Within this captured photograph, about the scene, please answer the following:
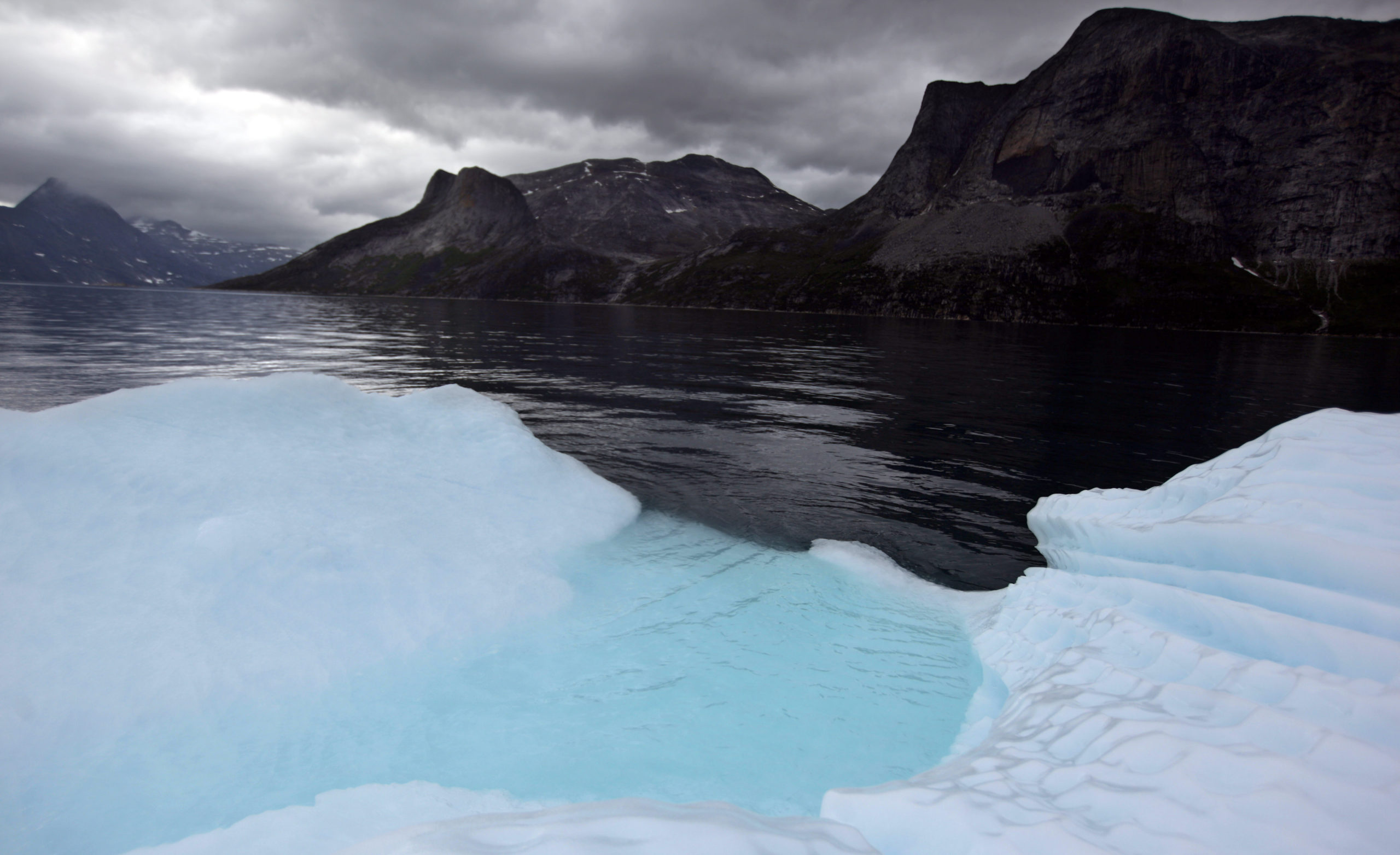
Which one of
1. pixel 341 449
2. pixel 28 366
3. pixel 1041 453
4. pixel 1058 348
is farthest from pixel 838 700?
pixel 1058 348

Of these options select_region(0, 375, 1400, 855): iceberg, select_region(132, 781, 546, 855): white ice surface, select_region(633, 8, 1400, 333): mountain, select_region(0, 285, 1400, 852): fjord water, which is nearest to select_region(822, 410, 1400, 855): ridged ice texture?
select_region(0, 375, 1400, 855): iceberg

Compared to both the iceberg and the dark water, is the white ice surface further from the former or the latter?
the dark water

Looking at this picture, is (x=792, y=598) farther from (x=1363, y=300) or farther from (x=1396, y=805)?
(x=1363, y=300)

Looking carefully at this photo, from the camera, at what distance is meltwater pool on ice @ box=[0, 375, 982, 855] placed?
5035mm

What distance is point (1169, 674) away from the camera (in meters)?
5.43

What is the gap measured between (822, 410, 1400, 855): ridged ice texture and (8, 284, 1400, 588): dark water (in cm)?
370

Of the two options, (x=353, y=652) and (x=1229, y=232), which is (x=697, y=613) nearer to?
(x=353, y=652)

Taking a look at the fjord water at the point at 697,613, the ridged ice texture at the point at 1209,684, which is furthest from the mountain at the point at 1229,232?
the ridged ice texture at the point at 1209,684

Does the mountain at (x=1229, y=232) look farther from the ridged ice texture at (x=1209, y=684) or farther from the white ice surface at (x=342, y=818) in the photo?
the white ice surface at (x=342, y=818)

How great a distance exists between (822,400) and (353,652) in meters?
23.3

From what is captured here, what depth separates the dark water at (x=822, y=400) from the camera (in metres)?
14.0

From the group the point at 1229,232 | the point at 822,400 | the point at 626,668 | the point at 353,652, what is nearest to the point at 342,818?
the point at 353,652

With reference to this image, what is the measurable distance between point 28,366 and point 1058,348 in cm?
7583

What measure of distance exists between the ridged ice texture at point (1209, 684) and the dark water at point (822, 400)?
370 centimetres
